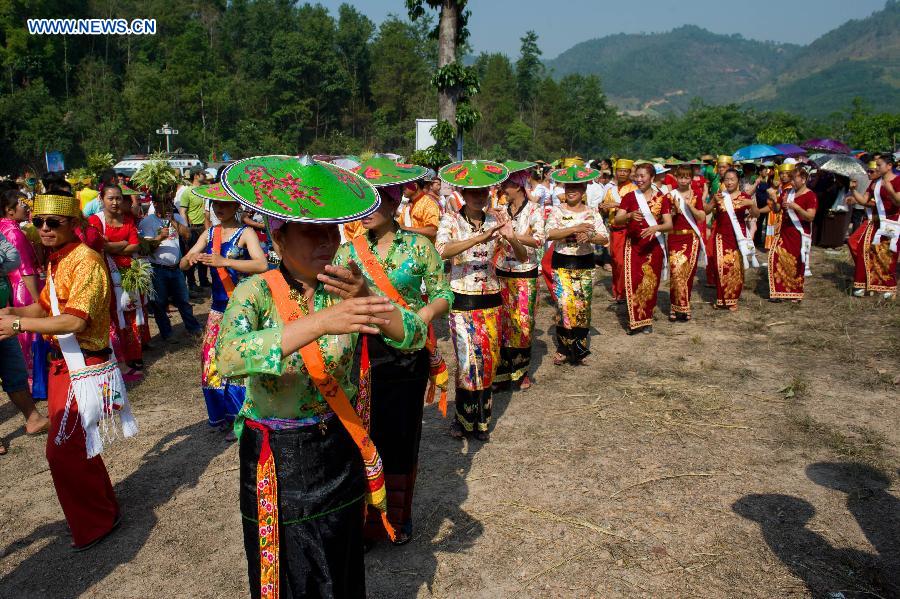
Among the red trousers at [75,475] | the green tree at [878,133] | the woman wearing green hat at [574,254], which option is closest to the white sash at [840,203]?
the woman wearing green hat at [574,254]

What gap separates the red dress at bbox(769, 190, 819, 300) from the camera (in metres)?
9.78

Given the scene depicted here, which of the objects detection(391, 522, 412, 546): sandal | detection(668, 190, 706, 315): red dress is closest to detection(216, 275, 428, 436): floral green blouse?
detection(391, 522, 412, 546): sandal

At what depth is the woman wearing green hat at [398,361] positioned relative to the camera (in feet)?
12.2

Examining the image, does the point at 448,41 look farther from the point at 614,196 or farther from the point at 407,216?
the point at 407,216

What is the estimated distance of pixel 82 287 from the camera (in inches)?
142

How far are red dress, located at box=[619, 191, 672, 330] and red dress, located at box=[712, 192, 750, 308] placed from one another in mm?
1821

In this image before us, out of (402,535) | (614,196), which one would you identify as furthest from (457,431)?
(614,196)

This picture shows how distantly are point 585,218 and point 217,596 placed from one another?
5.07 m

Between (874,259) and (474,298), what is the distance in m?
7.77

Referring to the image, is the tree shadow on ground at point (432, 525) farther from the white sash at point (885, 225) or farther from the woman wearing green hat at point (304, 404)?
the white sash at point (885, 225)

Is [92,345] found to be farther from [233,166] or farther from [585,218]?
[585,218]

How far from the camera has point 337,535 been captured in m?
2.38

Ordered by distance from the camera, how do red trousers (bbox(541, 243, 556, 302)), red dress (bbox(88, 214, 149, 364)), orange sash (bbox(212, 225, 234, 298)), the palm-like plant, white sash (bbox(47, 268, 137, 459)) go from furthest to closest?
the palm-like plant → red trousers (bbox(541, 243, 556, 302)) → red dress (bbox(88, 214, 149, 364)) → orange sash (bbox(212, 225, 234, 298)) → white sash (bbox(47, 268, 137, 459))

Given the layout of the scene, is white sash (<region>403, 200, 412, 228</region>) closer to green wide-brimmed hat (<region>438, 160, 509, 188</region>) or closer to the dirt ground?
green wide-brimmed hat (<region>438, 160, 509, 188</region>)
